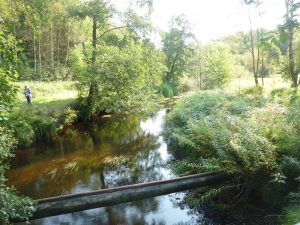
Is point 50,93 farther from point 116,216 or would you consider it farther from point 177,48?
point 177,48

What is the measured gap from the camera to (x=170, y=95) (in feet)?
136

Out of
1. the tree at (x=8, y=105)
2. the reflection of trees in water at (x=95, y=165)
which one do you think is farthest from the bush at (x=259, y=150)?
the tree at (x=8, y=105)

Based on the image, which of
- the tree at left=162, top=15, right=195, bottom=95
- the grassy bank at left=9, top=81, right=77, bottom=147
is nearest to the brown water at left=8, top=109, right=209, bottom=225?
the grassy bank at left=9, top=81, right=77, bottom=147

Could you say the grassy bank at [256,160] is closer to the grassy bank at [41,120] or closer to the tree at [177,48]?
the grassy bank at [41,120]

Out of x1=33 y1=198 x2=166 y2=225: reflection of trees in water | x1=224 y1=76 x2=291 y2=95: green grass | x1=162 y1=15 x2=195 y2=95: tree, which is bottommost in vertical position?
x1=33 y1=198 x2=166 y2=225: reflection of trees in water

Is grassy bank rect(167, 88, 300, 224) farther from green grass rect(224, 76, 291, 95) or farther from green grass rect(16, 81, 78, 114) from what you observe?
green grass rect(16, 81, 78, 114)

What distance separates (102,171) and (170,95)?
31.2 metres

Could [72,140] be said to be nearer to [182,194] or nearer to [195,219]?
[182,194]

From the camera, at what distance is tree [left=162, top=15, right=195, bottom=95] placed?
44706mm

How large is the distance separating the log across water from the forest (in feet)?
0.99

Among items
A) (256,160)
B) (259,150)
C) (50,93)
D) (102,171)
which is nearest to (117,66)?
(50,93)

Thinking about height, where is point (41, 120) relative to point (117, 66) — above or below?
below

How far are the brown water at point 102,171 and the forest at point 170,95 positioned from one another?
1.21 ft

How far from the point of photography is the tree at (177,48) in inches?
1760
